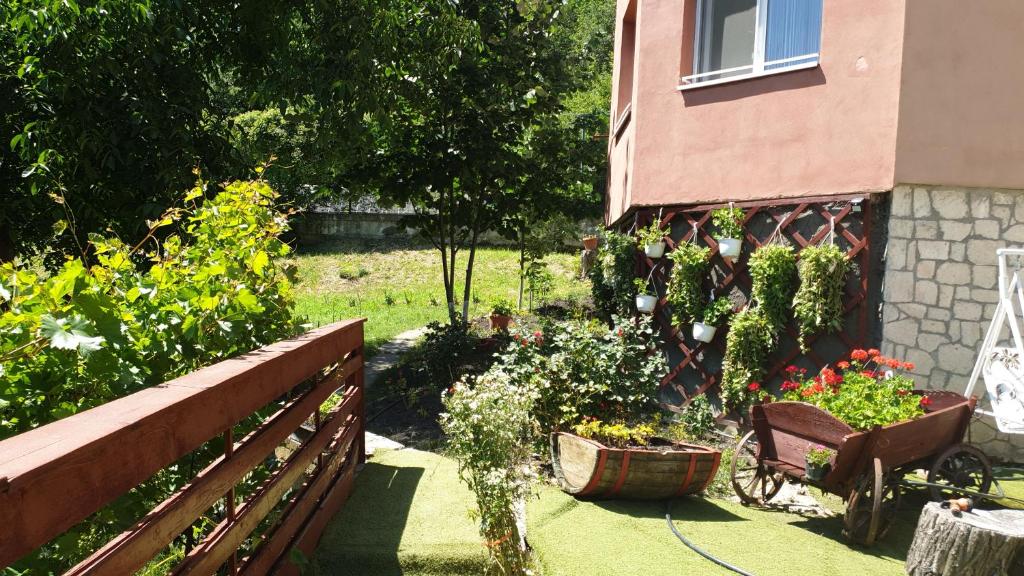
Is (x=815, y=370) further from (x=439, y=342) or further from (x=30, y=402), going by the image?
(x=30, y=402)

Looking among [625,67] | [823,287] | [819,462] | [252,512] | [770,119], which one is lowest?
[819,462]

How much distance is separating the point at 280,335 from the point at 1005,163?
234 inches

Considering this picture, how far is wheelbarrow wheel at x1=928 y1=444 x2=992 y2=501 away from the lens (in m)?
5.14

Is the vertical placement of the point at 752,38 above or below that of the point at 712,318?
above

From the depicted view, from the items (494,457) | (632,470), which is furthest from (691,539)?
(494,457)

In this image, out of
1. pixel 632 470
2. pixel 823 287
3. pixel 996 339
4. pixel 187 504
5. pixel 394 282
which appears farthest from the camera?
pixel 394 282

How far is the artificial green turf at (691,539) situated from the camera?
13.0 ft

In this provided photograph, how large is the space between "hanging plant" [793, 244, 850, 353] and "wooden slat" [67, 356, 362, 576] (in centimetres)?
457

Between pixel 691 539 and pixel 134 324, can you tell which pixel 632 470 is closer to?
pixel 691 539

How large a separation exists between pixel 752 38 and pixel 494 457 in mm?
5448

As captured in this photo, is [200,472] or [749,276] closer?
[200,472]

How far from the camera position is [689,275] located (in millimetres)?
7309

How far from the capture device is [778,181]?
22.4 feet

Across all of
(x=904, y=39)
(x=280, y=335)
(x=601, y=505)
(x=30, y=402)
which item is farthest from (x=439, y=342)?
Answer: (x=30, y=402)
